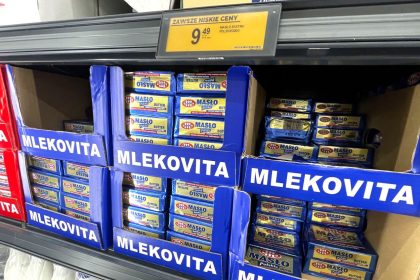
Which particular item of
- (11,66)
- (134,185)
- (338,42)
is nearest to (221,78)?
(338,42)

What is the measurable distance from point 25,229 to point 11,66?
0.47 meters

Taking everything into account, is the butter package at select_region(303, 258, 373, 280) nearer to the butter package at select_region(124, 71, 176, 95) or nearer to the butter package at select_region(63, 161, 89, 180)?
the butter package at select_region(124, 71, 176, 95)

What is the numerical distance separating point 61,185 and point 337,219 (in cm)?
78

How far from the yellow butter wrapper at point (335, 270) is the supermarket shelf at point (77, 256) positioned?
0.31 meters

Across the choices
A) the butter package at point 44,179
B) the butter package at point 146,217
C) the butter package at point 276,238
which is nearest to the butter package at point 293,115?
the butter package at point 276,238

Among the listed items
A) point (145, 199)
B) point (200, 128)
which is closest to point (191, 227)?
point (145, 199)

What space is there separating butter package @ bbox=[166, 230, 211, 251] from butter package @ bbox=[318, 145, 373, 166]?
14.3 inches

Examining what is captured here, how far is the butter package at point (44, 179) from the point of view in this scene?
710 millimetres

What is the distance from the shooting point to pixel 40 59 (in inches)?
23.0

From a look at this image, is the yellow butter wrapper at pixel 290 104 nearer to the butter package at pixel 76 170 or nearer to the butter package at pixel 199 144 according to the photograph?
the butter package at pixel 199 144

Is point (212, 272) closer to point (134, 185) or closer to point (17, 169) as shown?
point (134, 185)

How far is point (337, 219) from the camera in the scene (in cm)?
61

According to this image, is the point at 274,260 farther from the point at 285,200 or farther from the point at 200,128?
the point at 200,128

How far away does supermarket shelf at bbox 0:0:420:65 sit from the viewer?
1.11ft
